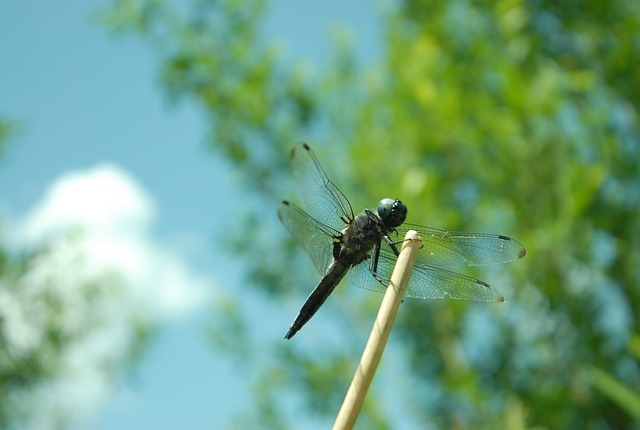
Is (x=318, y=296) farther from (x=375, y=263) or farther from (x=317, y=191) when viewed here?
(x=317, y=191)

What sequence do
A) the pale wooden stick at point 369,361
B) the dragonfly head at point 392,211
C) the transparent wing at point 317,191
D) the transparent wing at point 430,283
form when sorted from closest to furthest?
1. the pale wooden stick at point 369,361
2. the dragonfly head at point 392,211
3. the transparent wing at point 430,283
4. the transparent wing at point 317,191

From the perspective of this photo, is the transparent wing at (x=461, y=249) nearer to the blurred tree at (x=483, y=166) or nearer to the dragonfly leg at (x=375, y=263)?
the dragonfly leg at (x=375, y=263)

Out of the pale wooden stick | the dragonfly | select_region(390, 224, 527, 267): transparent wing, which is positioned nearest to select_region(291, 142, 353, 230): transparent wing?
the dragonfly

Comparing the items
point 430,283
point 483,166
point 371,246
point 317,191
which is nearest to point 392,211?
point 371,246

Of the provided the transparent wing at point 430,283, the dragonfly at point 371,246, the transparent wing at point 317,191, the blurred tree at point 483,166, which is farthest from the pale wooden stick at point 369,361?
the blurred tree at point 483,166

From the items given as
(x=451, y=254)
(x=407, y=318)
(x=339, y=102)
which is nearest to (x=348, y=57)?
(x=339, y=102)

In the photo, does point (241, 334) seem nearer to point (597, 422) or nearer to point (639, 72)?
point (597, 422)
